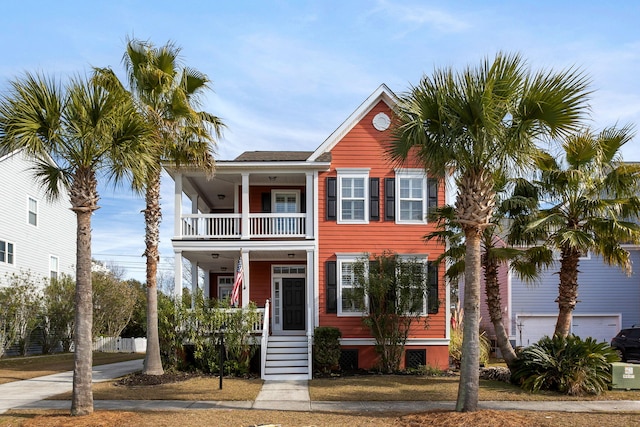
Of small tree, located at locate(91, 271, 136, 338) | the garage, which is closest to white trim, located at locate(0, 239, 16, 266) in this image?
small tree, located at locate(91, 271, 136, 338)

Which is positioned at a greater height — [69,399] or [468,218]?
[468,218]

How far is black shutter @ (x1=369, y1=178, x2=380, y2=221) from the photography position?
2038 cm

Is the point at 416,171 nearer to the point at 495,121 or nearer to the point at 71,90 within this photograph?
the point at 495,121

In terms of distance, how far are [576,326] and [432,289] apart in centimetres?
904

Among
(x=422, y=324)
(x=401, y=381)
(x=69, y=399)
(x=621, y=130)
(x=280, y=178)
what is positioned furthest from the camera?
(x=280, y=178)

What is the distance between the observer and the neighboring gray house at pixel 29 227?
1003 inches

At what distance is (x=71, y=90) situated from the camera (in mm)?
11227

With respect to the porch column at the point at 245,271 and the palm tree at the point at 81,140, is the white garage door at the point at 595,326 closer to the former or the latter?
the porch column at the point at 245,271

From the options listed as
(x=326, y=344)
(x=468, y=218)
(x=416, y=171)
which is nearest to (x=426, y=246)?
(x=416, y=171)

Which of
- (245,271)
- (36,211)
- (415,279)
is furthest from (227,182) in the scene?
(36,211)

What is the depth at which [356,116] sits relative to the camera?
20.4 m

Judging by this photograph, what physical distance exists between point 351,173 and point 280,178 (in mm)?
2639

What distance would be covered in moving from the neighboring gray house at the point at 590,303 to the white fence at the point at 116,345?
17834 millimetres

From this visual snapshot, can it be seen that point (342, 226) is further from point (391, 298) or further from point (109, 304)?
point (109, 304)
